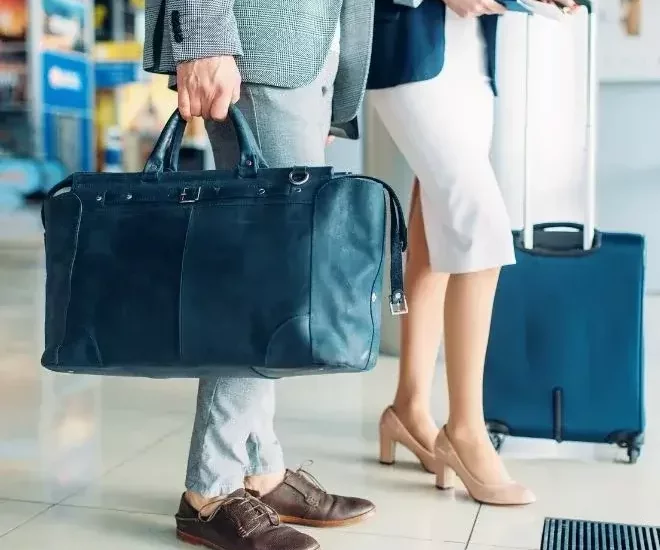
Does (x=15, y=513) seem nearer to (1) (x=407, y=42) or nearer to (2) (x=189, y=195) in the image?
(2) (x=189, y=195)

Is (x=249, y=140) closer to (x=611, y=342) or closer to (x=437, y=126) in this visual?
(x=437, y=126)

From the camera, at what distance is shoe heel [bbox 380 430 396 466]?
1.90 metres

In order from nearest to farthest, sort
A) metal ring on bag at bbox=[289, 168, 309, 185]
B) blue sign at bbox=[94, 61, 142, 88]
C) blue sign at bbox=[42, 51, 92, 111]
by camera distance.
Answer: metal ring on bag at bbox=[289, 168, 309, 185] < blue sign at bbox=[42, 51, 92, 111] < blue sign at bbox=[94, 61, 142, 88]

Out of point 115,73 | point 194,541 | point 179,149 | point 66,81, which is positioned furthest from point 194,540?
point 115,73

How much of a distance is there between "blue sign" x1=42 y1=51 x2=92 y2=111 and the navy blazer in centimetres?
785

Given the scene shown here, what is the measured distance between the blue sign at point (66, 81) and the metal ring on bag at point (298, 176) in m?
8.26

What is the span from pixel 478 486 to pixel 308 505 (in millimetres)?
300

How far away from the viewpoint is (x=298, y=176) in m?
1.21

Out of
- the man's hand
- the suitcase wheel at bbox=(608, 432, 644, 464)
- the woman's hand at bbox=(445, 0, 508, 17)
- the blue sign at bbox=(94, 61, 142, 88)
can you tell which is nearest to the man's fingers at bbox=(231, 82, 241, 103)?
the man's hand

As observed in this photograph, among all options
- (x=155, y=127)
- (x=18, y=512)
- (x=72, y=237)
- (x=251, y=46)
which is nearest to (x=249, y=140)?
(x=251, y=46)

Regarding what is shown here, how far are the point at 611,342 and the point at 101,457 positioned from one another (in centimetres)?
102

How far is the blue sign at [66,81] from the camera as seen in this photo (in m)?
9.00

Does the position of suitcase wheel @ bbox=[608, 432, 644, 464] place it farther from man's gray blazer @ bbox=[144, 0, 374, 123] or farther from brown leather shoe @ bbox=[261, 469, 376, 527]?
man's gray blazer @ bbox=[144, 0, 374, 123]

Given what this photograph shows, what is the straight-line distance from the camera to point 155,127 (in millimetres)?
10828
